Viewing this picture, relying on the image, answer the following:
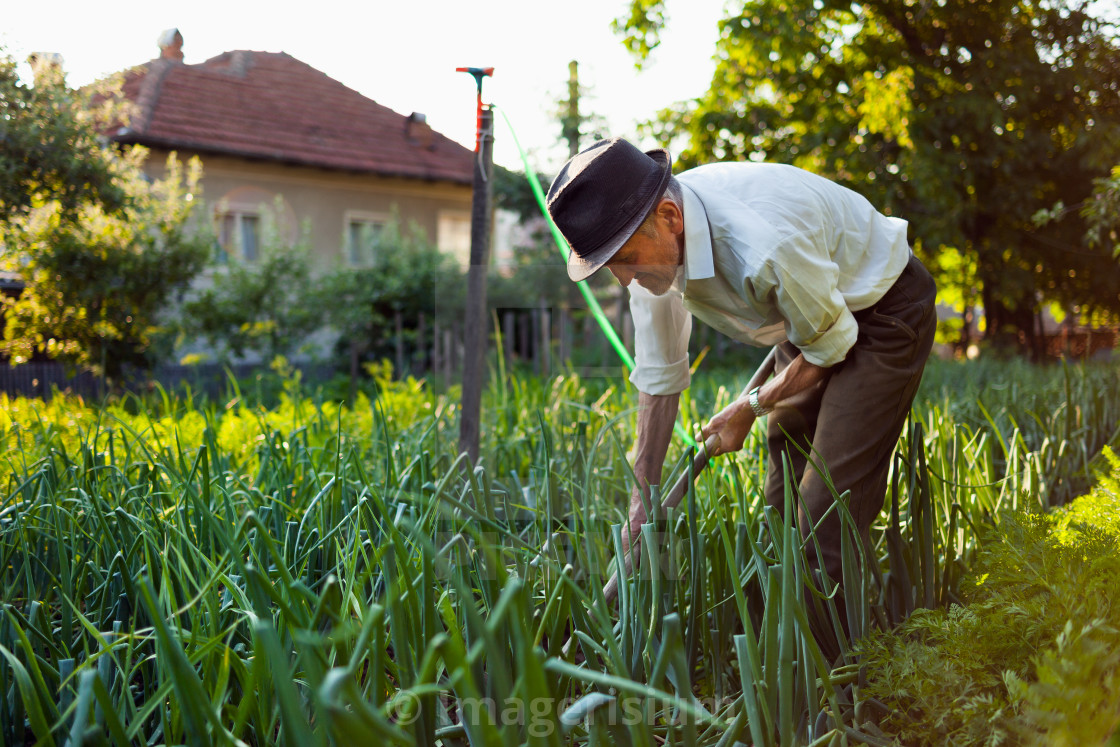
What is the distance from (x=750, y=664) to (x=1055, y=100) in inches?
434

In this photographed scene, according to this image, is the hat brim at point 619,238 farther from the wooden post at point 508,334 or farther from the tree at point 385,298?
the tree at point 385,298

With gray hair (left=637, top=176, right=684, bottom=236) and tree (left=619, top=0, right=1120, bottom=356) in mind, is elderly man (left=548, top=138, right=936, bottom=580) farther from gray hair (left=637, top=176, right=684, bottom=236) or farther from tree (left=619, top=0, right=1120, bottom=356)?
tree (left=619, top=0, right=1120, bottom=356)

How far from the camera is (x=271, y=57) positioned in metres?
14.9

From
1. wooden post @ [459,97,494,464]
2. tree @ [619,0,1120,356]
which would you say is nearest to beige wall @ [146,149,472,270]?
tree @ [619,0,1120,356]

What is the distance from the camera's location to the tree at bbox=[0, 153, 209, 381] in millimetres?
6359

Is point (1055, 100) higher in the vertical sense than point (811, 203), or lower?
higher

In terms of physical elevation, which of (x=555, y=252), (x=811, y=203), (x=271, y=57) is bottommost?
(x=811, y=203)

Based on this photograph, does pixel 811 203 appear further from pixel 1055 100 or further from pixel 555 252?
pixel 555 252

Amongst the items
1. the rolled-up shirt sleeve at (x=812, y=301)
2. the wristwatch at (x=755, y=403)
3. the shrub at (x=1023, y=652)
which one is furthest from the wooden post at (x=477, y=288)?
the shrub at (x=1023, y=652)

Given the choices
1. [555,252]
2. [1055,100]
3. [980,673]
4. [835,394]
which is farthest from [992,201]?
[980,673]

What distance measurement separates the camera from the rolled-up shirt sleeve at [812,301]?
5.45 ft

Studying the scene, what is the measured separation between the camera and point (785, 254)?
65.2 inches

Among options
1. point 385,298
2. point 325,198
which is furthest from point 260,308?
point 325,198

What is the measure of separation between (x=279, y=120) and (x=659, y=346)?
1364cm
